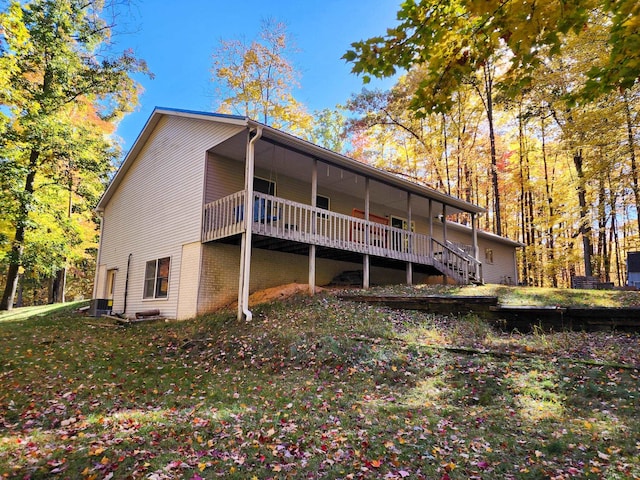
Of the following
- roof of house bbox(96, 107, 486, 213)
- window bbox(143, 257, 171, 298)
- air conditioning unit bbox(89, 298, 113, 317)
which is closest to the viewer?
roof of house bbox(96, 107, 486, 213)

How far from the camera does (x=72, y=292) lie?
37.3 meters

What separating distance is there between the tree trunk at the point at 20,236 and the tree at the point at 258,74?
35.8 feet

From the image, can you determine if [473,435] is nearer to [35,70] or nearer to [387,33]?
[387,33]

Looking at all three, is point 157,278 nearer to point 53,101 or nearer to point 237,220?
point 237,220

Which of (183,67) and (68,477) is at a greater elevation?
(183,67)

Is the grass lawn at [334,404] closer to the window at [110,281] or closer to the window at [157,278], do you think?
the window at [157,278]

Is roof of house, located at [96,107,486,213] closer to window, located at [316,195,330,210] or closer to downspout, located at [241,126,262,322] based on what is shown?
downspout, located at [241,126,262,322]

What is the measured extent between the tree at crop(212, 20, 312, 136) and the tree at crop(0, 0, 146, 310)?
5865 mm

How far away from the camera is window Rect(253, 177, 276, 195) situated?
42.8 ft

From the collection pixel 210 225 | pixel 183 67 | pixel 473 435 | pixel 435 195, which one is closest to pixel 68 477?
pixel 473 435

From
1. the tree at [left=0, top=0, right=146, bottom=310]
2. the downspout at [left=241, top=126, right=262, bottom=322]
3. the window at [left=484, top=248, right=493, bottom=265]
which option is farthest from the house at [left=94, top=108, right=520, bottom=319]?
the window at [left=484, top=248, right=493, bottom=265]

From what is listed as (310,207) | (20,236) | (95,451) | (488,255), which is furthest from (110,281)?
(488,255)

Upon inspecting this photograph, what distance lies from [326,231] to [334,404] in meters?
7.62

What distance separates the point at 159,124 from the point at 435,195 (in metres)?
11.2
